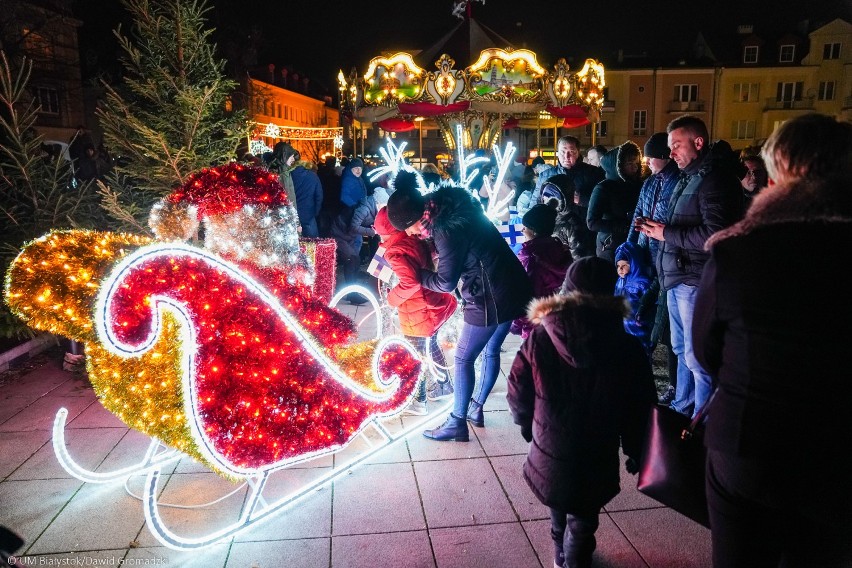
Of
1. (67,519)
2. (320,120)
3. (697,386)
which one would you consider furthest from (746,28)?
(67,519)

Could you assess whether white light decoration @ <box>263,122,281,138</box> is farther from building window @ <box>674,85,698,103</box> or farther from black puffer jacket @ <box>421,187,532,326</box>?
building window @ <box>674,85,698,103</box>

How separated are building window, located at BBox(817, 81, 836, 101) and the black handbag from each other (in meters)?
52.8

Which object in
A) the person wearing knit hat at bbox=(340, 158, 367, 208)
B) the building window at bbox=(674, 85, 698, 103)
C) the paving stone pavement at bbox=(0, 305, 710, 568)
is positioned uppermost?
the building window at bbox=(674, 85, 698, 103)

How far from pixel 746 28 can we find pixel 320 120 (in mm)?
40073

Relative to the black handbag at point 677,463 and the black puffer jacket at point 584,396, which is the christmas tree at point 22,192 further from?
the black handbag at point 677,463

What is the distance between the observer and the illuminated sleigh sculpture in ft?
8.16

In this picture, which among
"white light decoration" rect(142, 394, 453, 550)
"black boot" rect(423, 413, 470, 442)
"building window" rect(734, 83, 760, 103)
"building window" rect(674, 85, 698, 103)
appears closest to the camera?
"white light decoration" rect(142, 394, 453, 550)

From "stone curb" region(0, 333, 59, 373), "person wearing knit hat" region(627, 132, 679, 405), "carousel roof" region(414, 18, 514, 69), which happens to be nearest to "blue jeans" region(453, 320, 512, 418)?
"person wearing knit hat" region(627, 132, 679, 405)

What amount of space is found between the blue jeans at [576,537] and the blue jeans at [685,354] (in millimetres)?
1674

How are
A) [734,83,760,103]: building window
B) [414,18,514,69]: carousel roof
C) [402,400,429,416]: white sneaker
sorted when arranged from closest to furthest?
[402,400,429,416]: white sneaker
[414,18,514,69]: carousel roof
[734,83,760,103]: building window

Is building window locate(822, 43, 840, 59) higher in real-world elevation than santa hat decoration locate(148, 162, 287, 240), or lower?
higher

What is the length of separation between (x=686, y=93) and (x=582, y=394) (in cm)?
4772

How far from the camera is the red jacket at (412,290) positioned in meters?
4.20

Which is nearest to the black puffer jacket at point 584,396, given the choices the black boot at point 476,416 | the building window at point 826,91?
the black boot at point 476,416
